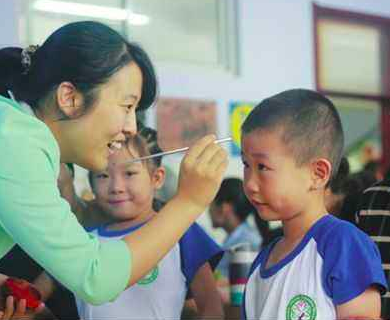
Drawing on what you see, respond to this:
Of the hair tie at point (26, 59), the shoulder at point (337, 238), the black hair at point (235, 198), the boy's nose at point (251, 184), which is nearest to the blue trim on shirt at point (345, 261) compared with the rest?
the shoulder at point (337, 238)

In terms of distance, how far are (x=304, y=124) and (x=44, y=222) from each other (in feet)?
1.78

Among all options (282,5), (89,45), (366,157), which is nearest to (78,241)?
(89,45)

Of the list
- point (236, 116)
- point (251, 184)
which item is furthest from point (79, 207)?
point (236, 116)

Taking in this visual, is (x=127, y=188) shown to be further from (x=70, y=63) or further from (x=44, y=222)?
(x=44, y=222)

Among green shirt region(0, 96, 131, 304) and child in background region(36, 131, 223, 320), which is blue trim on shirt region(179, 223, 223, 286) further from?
green shirt region(0, 96, 131, 304)

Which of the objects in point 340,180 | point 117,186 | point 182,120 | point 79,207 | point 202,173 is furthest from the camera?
point 182,120

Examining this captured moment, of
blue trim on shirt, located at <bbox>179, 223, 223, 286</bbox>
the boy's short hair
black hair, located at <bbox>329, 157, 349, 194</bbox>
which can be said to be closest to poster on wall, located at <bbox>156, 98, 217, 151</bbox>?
black hair, located at <bbox>329, 157, 349, 194</bbox>

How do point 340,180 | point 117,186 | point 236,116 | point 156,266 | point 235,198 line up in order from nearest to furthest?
point 156,266 < point 117,186 < point 340,180 < point 235,198 < point 236,116

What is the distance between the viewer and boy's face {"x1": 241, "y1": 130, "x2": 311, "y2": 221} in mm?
1281

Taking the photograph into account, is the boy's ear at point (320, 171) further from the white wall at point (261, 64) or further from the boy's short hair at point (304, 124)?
the white wall at point (261, 64)

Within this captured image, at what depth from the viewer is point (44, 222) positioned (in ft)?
3.22

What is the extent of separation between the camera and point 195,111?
11.1ft

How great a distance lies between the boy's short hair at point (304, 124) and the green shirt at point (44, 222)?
0.41m

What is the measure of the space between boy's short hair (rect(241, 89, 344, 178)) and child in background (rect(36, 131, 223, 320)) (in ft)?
1.31
